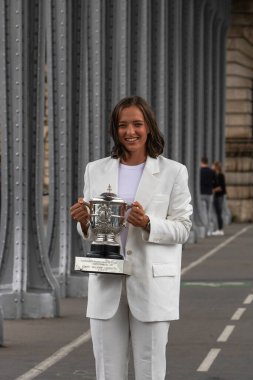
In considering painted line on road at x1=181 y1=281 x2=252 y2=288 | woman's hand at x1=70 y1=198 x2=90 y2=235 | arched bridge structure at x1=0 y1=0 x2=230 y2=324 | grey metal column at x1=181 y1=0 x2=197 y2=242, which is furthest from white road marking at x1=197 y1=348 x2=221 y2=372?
grey metal column at x1=181 y1=0 x2=197 y2=242

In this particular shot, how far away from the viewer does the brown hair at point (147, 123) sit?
7.96m

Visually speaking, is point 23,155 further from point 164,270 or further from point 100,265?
point 100,265

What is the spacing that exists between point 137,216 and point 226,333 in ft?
30.7

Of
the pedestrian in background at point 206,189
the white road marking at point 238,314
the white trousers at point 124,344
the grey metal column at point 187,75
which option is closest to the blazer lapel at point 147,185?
the white trousers at point 124,344

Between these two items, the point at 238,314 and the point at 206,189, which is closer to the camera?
the point at 238,314

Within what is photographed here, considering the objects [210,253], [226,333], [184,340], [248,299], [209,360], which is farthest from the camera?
[210,253]

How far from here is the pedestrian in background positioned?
4303cm

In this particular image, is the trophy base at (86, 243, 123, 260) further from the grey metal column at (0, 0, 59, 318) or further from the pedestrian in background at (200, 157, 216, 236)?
the pedestrian in background at (200, 157, 216, 236)

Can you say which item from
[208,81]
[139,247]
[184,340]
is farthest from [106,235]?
[208,81]

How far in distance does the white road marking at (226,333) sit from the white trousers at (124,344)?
826 cm

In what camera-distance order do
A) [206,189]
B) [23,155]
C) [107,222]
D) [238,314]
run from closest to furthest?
[107,222] < [23,155] < [238,314] < [206,189]

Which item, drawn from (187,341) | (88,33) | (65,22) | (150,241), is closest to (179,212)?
(150,241)

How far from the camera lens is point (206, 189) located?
43.3m

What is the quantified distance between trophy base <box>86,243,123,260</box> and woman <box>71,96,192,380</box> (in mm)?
142
